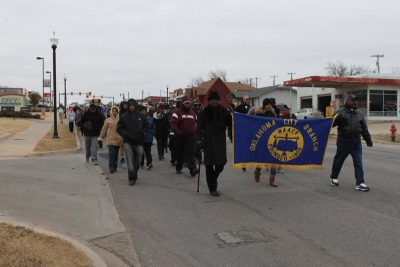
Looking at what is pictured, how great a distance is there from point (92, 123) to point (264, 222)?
8155mm

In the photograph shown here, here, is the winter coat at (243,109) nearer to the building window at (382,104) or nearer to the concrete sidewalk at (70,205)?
the concrete sidewalk at (70,205)

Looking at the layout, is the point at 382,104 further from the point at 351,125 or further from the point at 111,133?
the point at 351,125

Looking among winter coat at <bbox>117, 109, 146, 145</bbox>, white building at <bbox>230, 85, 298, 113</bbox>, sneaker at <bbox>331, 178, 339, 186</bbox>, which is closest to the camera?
sneaker at <bbox>331, 178, 339, 186</bbox>

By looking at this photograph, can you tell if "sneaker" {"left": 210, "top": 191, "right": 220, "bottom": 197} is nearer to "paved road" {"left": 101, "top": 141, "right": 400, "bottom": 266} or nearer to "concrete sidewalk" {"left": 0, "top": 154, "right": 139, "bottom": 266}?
"paved road" {"left": 101, "top": 141, "right": 400, "bottom": 266}

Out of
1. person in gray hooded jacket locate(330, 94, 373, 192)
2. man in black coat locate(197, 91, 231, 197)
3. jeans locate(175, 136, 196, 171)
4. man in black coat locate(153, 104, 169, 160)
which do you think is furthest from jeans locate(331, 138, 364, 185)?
man in black coat locate(153, 104, 169, 160)

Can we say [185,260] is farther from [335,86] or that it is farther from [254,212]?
[335,86]

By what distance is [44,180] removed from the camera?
35.6 feet

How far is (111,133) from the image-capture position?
12570 mm

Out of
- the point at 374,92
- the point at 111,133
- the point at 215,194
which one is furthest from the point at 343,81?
the point at 215,194

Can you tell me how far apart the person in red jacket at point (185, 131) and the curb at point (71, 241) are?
198 inches

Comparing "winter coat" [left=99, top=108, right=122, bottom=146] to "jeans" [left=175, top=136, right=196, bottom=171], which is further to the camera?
"winter coat" [left=99, top=108, right=122, bottom=146]

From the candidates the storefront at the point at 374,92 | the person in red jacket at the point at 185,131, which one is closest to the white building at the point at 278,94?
the storefront at the point at 374,92

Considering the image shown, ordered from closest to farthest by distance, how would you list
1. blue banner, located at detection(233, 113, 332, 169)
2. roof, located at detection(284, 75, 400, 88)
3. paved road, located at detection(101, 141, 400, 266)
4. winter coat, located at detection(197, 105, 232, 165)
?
paved road, located at detection(101, 141, 400, 266), winter coat, located at detection(197, 105, 232, 165), blue banner, located at detection(233, 113, 332, 169), roof, located at detection(284, 75, 400, 88)

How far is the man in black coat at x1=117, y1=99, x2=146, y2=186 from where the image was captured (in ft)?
34.0
